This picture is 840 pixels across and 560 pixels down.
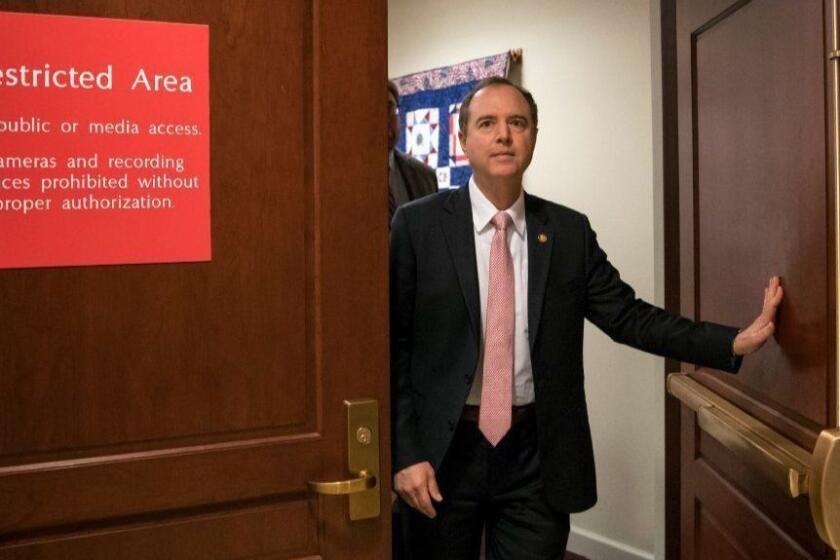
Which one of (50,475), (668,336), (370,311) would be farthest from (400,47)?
(50,475)

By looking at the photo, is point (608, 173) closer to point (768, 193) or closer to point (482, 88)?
point (482, 88)

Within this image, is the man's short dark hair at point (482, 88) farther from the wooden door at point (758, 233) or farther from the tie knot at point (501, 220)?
the wooden door at point (758, 233)

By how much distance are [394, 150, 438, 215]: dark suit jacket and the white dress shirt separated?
89 cm

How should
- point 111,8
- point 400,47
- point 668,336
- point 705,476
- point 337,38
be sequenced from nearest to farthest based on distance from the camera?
point 111,8, point 337,38, point 668,336, point 705,476, point 400,47

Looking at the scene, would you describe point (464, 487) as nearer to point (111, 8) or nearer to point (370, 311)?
point (370, 311)

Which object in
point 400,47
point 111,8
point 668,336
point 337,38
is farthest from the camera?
point 400,47

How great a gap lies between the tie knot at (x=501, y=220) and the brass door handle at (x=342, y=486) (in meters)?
0.69

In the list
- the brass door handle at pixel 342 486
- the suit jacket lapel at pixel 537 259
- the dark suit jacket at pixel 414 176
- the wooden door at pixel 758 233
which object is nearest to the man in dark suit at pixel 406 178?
the dark suit jacket at pixel 414 176

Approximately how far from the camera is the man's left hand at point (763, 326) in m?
1.53

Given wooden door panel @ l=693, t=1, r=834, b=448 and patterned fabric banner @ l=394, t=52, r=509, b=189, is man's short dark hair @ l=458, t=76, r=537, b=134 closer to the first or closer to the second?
wooden door panel @ l=693, t=1, r=834, b=448

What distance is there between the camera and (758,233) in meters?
1.61

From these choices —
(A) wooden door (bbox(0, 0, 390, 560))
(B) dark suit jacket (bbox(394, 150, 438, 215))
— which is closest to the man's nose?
(A) wooden door (bbox(0, 0, 390, 560))

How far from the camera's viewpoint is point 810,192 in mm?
1393

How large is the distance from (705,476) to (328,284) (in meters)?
1.09
